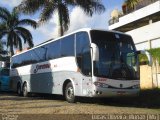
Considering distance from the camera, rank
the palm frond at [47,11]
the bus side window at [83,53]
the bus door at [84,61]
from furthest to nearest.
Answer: the palm frond at [47,11], the bus side window at [83,53], the bus door at [84,61]

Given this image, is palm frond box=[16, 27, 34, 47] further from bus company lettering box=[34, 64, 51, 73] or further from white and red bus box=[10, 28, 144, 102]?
white and red bus box=[10, 28, 144, 102]

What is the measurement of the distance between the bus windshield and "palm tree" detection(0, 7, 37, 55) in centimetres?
3356

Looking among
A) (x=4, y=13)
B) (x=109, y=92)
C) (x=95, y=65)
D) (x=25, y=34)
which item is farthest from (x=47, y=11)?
(x=4, y=13)

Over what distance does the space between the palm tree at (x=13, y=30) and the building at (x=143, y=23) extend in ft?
40.1

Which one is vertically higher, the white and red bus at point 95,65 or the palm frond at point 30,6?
the palm frond at point 30,6

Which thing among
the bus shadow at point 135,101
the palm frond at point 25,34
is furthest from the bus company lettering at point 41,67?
the palm frond at point 25,34

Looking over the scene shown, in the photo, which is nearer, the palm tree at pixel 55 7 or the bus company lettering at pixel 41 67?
the bus company lettering at pixel 41 67

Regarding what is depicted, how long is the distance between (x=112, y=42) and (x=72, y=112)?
4863 mm

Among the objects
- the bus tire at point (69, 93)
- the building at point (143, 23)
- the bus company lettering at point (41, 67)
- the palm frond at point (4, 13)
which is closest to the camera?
the bus tire at point (69, 93)

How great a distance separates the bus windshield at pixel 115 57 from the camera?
53.9 ft

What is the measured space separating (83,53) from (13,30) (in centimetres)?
3546

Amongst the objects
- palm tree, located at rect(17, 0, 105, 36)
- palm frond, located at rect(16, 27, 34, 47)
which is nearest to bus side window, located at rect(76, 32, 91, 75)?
palm tree, located at rect(17, 0, 105, 36)

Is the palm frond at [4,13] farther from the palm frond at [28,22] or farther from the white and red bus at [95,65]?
the white and red bus at [95,65]

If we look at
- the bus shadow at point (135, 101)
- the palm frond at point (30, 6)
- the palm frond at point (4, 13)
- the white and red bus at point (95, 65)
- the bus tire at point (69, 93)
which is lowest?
the bus shadow at point (135, 101)
